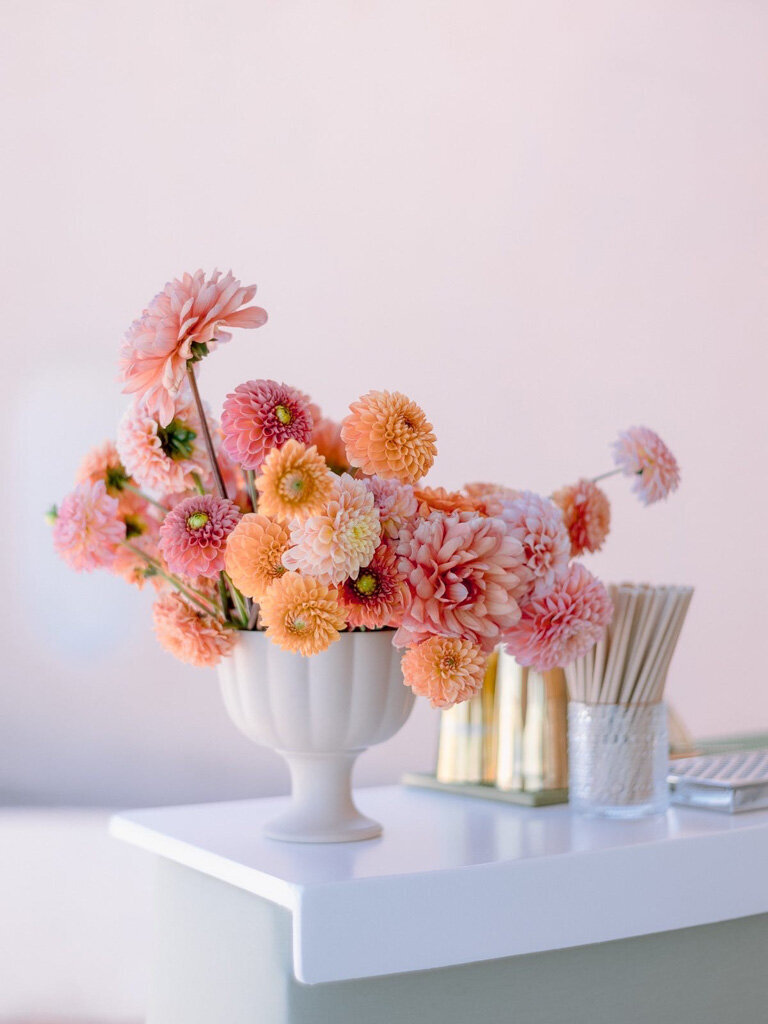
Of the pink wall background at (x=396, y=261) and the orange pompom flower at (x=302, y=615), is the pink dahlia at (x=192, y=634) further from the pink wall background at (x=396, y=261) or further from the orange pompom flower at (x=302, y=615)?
the pink wall background at (x=396, y=261)

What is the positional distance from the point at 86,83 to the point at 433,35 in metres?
0.69

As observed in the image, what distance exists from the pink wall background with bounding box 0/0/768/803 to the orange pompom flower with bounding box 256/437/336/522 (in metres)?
1.31

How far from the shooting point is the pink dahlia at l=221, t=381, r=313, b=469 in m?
0.82

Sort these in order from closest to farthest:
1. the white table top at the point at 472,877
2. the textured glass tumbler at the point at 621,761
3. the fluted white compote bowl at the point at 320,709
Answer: the white table top at the point at 472,877 < the fluted white compote bowl at the point at 320,709 < the textured glass tumbler at the point at 621,761

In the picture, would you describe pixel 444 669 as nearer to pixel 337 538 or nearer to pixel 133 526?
pixel 337 538

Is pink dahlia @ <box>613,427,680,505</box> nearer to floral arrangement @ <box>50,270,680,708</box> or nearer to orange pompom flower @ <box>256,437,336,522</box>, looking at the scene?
floral arrangement @ <box>50,270,680,708</box>

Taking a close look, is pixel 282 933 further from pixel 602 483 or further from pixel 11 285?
pixel 602 483

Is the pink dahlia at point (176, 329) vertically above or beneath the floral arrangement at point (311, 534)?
above

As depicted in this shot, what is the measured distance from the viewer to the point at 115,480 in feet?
3.18

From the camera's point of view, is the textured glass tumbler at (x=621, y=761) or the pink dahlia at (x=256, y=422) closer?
the pink dahlia at (x=256, y=422)

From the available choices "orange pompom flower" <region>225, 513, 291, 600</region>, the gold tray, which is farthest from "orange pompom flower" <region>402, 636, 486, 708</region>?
the gold tray

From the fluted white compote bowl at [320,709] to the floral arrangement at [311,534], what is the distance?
0.03 meters

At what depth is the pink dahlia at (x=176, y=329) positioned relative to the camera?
0.81m

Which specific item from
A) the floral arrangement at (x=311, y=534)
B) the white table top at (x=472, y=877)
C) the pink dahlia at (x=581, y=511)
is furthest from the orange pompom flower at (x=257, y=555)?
the pink dahlia at (x=581, y=511)
